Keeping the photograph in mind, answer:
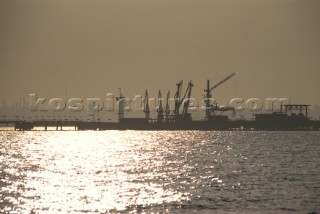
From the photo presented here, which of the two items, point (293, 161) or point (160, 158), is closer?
point (293, 161)

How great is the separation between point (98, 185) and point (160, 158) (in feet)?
187

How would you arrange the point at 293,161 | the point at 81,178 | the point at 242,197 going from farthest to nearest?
the point at 293,161 < the point at 81,178 < the point at 242,197

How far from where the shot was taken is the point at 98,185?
292ft

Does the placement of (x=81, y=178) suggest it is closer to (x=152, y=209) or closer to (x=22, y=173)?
(x=22, y=173)

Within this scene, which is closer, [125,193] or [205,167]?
[125,193]

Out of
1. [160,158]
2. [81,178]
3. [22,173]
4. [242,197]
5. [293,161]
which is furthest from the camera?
[160,158]

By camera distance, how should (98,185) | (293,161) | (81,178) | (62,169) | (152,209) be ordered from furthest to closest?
(293,161) → (62,169) → (81,178) → (98,185) → (152,209)

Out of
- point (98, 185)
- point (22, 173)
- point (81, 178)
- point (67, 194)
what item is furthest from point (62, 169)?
point (67, 194)

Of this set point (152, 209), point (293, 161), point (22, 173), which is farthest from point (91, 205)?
point (293, 161)

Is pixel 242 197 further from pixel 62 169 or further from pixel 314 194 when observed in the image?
pixel 62 169

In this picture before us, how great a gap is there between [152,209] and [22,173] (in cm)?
4026

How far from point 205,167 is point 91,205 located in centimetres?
5010

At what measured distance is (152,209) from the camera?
70.0 metres

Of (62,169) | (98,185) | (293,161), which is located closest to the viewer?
(98,185)
